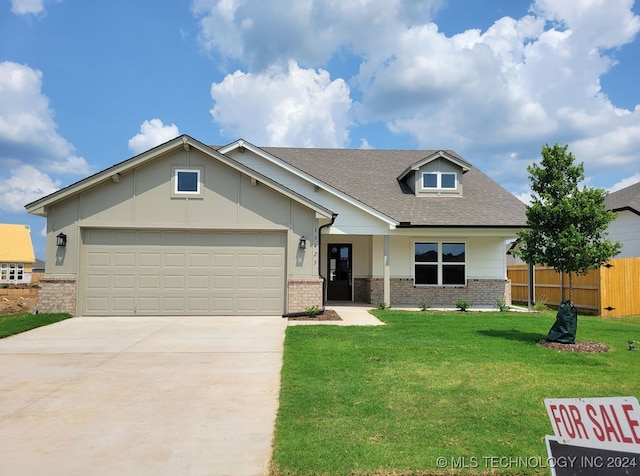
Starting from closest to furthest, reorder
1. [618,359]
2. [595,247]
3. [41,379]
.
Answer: [41,379] < [618,359] < [595,247]

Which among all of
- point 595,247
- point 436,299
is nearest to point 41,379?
point 595,247

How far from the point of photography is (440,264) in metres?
18.1

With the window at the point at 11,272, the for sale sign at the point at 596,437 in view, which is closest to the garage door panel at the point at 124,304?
the for sale sign at the point at 596,437

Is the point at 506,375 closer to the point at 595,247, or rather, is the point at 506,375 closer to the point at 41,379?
the point at 595,247

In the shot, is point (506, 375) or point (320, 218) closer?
point (506, 375)

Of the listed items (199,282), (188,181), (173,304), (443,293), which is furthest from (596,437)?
(443,293)

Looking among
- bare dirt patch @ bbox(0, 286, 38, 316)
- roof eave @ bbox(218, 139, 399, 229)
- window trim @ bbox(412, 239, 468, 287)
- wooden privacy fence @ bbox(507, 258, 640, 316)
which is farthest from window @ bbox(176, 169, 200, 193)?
wooden privacy fence @ bbox(507, 258, 640, 316)

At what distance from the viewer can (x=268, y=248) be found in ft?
47.7

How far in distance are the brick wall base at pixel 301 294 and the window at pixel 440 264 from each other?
542 cm

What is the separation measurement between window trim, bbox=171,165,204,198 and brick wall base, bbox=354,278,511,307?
758cm

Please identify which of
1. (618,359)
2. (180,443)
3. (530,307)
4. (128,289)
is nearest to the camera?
(180,443)

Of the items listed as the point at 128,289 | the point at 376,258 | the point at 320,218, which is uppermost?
the point at 320,218

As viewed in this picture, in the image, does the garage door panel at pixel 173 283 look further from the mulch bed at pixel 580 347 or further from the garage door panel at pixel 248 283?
the mulch bed at pixel 580 347

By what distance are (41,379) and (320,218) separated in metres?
9.07
